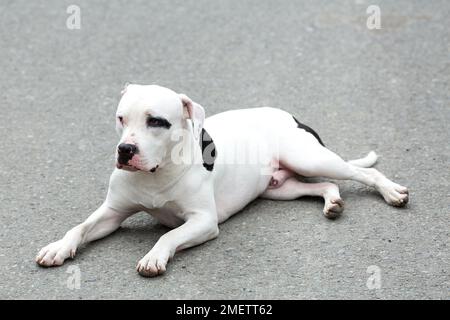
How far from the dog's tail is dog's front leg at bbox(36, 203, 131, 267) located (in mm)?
1838

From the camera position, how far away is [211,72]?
872 cm

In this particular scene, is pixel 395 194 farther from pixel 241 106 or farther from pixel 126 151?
pixel 241 106

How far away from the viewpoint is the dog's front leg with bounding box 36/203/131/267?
5285 mm

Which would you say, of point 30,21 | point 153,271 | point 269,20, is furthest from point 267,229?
point 30,21

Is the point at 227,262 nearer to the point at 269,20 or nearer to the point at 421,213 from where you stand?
the point at 421,213

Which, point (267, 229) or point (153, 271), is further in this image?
point (267, 229)

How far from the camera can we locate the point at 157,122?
5.09 m

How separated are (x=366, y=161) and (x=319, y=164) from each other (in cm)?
69

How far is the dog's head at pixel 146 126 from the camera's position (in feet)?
16.4

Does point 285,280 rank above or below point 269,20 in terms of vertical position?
below

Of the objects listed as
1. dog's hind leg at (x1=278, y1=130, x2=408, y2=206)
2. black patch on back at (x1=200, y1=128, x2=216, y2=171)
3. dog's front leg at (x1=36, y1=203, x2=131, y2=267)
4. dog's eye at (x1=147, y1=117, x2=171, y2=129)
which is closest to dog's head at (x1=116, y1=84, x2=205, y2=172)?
dog's eye at (x1=147, y1=117, x2=171, y2=129)
